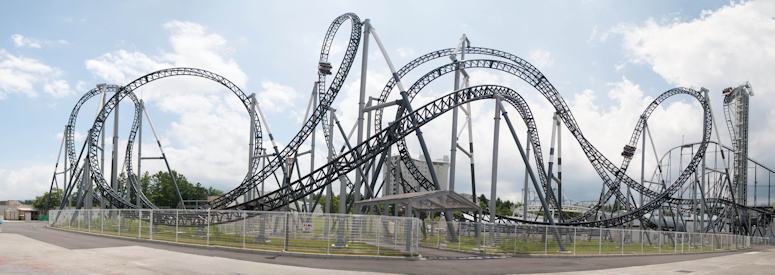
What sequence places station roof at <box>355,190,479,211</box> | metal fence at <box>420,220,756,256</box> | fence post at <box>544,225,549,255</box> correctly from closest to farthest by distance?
station roof at <box>355,190,479,211</box>
metal fence at <box>420,220,756,256</box>
fence post at <box>544,225,549,255</box>

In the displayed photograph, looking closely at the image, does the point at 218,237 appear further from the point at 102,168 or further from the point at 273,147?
the point at 102,168

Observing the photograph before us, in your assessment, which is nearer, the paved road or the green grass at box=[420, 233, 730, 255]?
the paved road

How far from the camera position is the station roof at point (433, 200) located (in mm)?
24125

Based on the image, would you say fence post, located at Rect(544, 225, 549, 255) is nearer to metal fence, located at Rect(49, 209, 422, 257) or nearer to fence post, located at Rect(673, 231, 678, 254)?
metal fence, located at Rect(49, 209, 422, 257)

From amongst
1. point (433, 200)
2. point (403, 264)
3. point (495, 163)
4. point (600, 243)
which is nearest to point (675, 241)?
point (600, 243)

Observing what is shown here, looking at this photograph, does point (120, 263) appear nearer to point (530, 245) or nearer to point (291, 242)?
point (291, 242)

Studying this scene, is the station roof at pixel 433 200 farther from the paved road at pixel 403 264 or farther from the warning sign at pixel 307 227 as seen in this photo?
the warning sign at pixel 307 227

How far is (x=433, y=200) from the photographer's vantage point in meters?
25.5

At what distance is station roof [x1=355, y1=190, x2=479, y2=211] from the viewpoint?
24125 millimetres

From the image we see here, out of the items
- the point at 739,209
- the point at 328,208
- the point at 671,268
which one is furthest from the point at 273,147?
the point at 739,209

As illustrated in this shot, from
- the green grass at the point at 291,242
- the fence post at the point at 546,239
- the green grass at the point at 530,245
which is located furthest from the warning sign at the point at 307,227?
the fence post at the point at 546,239

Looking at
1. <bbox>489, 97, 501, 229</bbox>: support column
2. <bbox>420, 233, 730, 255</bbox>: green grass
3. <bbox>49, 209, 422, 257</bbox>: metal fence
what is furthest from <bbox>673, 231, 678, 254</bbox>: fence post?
<bbox>49, 209, 422, 257</bbox>: metal fence

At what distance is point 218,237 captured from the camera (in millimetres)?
23156

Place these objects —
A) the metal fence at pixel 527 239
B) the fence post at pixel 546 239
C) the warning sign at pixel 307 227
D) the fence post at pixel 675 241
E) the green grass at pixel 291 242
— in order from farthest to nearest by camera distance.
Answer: the fence post at pixel 675 241
the fence post at pixel 546 239
the metal fence at pixel 527 239
the warning sign at pixel 307 227
the green grass at pixel 291 242
